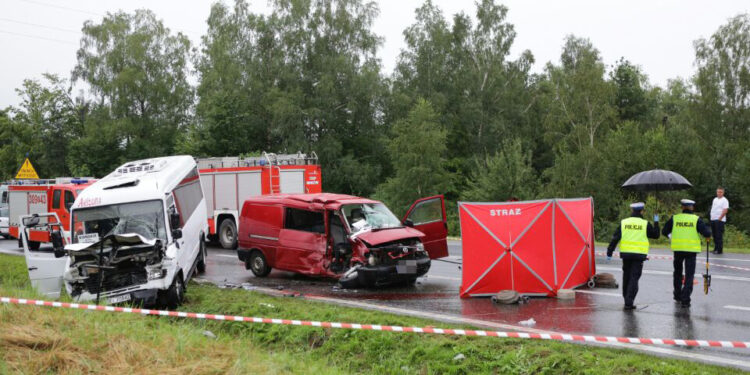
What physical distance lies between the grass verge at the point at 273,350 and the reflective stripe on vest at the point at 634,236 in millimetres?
2905

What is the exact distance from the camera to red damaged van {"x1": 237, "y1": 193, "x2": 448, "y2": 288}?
11.8 m

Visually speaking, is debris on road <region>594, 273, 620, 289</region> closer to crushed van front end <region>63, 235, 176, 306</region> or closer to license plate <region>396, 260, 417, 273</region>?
license plate <region>396, 260, 417, 273</region>

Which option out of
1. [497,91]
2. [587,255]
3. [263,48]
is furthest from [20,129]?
[587,255]

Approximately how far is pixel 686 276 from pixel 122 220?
947cm

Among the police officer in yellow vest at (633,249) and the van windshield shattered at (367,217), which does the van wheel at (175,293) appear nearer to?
the van windshield shattered at (367,217)

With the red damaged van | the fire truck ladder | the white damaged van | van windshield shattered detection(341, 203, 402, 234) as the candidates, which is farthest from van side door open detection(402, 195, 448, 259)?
the fire truck ladder

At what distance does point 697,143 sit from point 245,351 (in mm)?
41528

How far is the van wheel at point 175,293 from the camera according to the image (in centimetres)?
1059

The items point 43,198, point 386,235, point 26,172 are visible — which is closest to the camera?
point 386,235

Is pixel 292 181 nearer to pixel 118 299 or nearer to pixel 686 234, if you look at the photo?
pixel 118 299

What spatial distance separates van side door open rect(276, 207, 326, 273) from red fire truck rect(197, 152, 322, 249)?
7.51 m

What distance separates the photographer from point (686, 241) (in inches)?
390

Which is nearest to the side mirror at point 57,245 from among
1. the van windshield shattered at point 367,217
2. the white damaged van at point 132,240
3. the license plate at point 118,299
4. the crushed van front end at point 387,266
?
the white damaged van at point 132,240

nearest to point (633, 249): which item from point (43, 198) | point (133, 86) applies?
point (43, 198)
